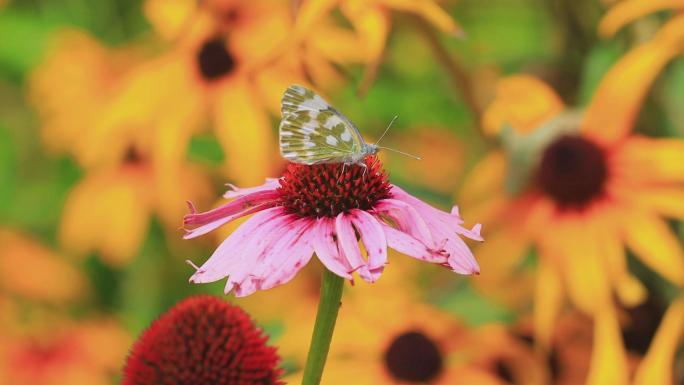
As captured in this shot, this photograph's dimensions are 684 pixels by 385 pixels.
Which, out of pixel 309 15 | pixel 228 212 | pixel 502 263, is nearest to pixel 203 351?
pixel 228 212

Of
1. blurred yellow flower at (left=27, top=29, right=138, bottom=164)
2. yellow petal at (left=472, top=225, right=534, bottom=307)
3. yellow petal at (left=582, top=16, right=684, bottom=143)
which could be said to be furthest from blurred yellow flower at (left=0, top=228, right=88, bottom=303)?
yellow petal at (left=582, top=16, right=684, bottom=143)

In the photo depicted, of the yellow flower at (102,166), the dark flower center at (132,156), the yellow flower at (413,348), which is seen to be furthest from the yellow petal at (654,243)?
the dark flower center at (132,156)

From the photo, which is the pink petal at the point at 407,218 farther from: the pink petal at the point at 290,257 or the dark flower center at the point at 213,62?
the dark flower center at the point at 213,62

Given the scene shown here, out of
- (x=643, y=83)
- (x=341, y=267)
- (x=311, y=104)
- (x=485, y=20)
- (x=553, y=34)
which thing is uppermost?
(x=485, y=20)

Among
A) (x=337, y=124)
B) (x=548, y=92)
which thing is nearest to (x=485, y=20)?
(x=548, y=92)

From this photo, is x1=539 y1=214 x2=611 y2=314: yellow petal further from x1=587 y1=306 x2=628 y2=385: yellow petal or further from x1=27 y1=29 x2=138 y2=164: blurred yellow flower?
x1=27 y1=29 x2=138 y2=164: blurred yellow flower

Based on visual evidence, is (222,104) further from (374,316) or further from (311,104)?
(311,104)
